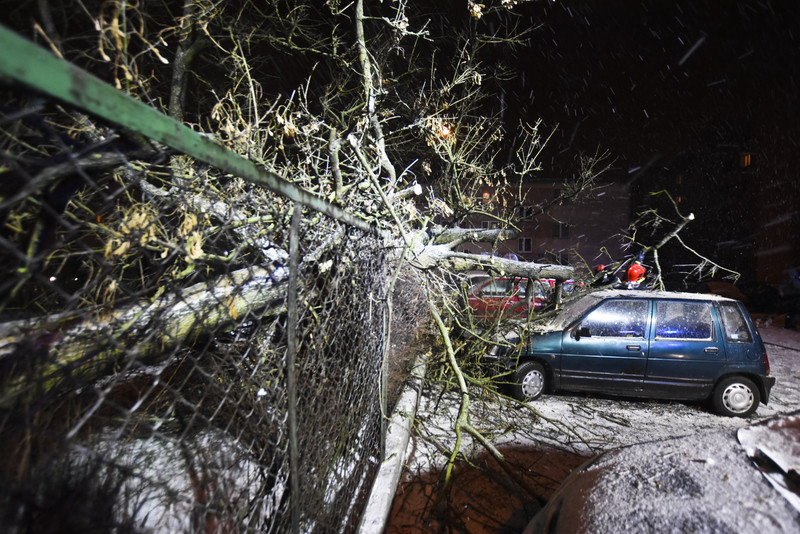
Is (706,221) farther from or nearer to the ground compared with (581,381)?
farther from the ground

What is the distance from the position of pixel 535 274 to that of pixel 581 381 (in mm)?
1904

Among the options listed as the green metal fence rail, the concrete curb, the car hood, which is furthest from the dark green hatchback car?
the green metal fence rail

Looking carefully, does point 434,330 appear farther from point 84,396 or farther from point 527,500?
point 84,396

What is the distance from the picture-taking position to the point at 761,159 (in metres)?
21.8

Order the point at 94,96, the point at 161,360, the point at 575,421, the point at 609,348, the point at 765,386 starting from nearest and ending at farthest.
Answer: the point at 94,96
the point at 161,360
the point at 575,421
the point at 765,386
the point at 609,348

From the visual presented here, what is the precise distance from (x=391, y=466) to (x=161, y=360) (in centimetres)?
207

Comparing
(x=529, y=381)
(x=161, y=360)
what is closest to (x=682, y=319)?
(x=529, y=381)

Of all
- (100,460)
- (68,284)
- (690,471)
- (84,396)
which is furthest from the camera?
(68,284)

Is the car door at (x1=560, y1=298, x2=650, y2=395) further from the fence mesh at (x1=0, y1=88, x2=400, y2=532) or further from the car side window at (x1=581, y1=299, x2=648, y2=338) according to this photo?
the fence mesh at (x1=0, y1=88, x2=400, y2=532)

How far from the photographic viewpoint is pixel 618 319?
5477 mm

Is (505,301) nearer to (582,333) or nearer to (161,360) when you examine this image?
(582,333)

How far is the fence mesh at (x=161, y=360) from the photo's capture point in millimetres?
829

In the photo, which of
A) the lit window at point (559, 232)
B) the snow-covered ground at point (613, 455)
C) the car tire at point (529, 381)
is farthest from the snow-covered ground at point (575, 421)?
the lit window at point (559, 232)

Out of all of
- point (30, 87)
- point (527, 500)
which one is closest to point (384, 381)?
point (527, 500)
